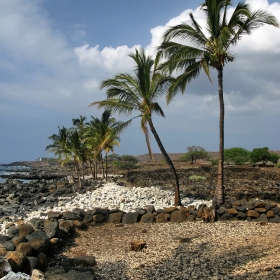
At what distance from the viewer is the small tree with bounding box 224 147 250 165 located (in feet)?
135

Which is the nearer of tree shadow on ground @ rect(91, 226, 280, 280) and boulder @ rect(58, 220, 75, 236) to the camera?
tree shadow on ground @ rect(91, 226, 280, 280)

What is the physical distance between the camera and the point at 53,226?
30.6 ft

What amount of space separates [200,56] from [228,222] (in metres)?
6.33

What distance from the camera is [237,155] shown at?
42406 mm

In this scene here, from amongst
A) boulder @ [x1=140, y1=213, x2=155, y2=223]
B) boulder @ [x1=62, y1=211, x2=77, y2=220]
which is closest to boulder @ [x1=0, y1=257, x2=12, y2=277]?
boulder @ [x1=62, y1=211, x2=77, y2=220]

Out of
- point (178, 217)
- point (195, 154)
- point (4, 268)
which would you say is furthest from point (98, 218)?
point (195, 154)

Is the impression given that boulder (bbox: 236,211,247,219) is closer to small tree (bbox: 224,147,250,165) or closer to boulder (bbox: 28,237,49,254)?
boulder (bbox: 28,237,49,254)

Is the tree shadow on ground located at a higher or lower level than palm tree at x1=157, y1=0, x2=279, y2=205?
lower

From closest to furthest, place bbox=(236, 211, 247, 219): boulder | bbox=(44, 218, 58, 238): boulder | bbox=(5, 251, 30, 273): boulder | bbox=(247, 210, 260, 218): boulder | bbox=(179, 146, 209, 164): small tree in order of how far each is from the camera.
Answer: bbox=(5, 251, 30, 273): boulder
bbox=(44, 218, 58, 238): boulder
bbox=(247, 210, 260, 218): boulder
bbox=(236, 211, 247, 219): boulder
bbox=(179, 146, 209, 164): small tree

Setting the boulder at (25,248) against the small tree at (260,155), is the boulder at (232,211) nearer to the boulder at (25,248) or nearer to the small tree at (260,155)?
the boulder at (25,248)

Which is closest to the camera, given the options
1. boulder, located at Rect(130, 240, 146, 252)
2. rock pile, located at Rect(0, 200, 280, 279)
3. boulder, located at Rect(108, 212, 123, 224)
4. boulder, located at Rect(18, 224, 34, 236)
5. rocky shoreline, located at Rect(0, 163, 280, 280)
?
rocky shoreline, located at Rect(0, 163, 280, 280)

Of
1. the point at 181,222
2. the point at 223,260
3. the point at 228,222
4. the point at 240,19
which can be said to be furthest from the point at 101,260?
the point at 240,19

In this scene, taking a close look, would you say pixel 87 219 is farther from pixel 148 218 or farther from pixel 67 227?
pixel 148 218

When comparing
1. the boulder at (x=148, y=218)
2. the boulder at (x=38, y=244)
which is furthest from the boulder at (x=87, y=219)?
the boulder at (x=38, y=244)
